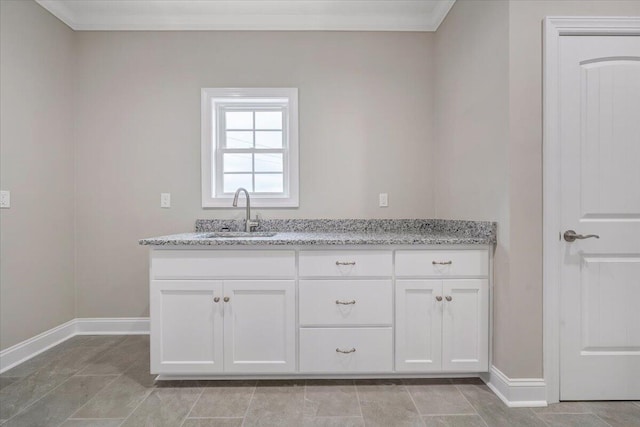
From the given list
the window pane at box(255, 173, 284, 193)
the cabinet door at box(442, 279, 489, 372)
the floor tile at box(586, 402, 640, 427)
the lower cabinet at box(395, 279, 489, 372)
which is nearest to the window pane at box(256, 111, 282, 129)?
the window pane at box(255, 173, 284, 193)

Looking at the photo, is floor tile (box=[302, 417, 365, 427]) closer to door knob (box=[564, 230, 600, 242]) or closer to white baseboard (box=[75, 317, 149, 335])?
door knob (box=[564, 230, 600, 242])

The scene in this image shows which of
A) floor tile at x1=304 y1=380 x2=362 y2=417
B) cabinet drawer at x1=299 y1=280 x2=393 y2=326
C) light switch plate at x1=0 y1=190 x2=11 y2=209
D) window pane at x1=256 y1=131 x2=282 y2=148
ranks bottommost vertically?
floor tile at x1=304 y1=380 x2=362 y2=417

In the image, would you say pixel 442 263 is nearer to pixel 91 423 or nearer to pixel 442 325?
pixel 442 325

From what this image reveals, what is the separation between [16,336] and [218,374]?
148 centimetres

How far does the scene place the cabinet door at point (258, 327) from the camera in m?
1.90

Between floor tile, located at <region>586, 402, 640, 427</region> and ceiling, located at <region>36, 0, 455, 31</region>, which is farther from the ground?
ceiling, located at <region>36, 0, 455, 31</region>

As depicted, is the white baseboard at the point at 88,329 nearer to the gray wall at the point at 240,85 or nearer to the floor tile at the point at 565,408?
the gray wall at the point at 240,85

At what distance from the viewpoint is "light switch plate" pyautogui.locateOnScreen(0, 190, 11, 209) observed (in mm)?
2089

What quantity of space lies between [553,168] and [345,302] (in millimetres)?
1348

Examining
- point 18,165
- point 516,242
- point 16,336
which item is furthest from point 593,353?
point 18,165

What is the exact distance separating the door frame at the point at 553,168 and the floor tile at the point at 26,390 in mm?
2806

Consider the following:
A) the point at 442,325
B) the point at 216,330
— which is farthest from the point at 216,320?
the point at 442,325

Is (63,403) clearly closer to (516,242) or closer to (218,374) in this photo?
(218,374)

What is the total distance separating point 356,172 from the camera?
2645 millimetres
